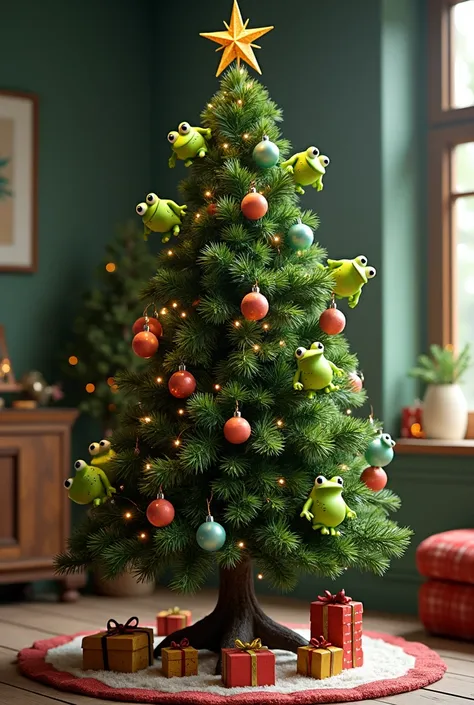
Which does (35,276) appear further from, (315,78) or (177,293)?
(177,293)

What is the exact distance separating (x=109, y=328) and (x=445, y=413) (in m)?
1.58

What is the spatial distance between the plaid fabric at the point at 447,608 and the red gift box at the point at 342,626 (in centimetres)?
65

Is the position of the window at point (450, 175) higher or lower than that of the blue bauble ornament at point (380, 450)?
higher

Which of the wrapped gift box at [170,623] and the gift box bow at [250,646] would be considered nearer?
the gift box bow at [250,646]

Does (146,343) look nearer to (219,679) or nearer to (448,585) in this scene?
(219,679)

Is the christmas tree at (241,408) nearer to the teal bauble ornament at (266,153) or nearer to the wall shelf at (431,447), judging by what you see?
the teal bauble ornament at (266,153)

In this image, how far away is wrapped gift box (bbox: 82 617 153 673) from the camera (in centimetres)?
347

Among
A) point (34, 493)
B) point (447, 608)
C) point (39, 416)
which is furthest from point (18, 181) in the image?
point (447, 608)

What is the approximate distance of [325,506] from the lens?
3.38m

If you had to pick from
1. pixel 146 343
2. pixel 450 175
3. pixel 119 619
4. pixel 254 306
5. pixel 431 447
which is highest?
pixel 450 175

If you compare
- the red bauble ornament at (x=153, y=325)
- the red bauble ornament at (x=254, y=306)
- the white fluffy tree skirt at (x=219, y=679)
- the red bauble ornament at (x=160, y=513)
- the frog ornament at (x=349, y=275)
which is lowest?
the white fluffy tree skirt at (x=219, y=679)

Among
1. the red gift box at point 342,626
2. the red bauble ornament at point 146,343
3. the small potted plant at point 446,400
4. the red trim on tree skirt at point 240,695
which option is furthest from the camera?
the small potted plant at point 446,400

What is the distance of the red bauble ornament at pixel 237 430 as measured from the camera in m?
3.36

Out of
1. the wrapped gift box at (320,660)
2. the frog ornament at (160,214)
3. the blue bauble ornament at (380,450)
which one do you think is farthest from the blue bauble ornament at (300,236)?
the wrapped gift box at (320,660)
